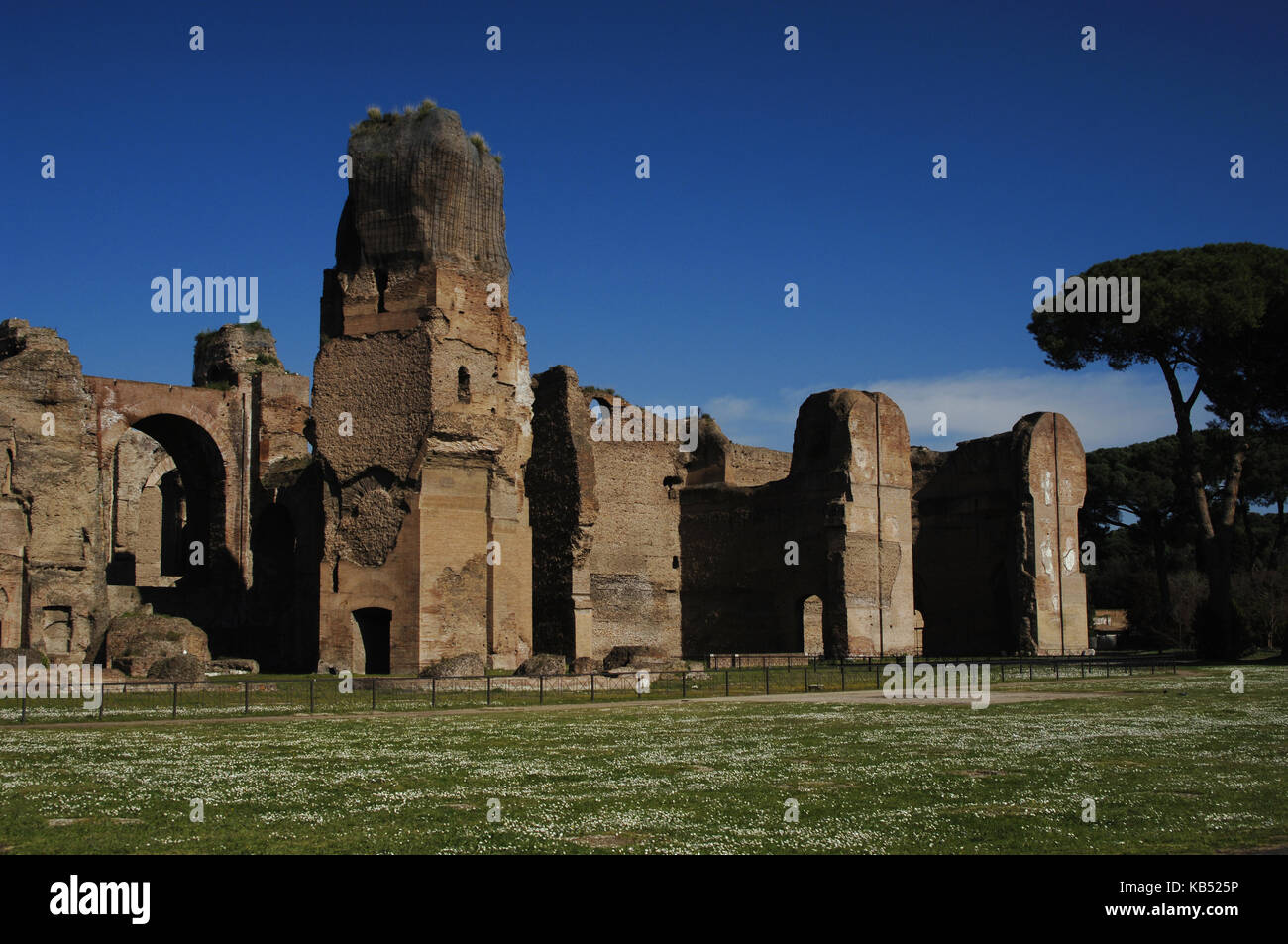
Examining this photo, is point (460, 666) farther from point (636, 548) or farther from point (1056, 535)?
point (1056, 535)

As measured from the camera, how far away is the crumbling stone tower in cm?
2741

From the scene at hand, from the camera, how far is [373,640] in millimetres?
27938

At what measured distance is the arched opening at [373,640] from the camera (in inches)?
1085

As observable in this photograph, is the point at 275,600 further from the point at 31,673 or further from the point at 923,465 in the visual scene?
the point at 923,465

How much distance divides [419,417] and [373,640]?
16.7ft

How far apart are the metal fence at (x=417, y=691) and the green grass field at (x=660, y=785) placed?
1.82 metres

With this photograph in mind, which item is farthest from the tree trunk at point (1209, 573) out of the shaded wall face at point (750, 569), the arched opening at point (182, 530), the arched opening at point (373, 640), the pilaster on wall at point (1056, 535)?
the arched opening at point (182, 530)

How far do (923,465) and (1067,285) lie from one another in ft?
27.1

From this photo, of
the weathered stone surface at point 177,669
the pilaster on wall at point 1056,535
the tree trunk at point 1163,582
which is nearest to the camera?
the weathered stone surface at point 177,669

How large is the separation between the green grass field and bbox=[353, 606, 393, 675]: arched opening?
41.8 ft

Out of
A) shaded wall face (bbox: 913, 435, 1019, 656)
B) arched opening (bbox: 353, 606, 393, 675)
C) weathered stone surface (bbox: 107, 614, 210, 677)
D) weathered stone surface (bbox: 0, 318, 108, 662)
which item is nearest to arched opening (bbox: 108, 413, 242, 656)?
weathered stone surface (bbox: 0, 318, 108, 662)

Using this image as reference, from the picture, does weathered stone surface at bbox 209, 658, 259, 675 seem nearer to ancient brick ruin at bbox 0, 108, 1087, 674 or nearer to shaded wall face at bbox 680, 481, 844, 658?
ancient brick ruin at bbox 0, 108, 1087, 674

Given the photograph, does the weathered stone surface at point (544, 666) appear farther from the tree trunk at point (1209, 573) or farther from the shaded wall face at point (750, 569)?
the tree trunk at point (1209, 573)
